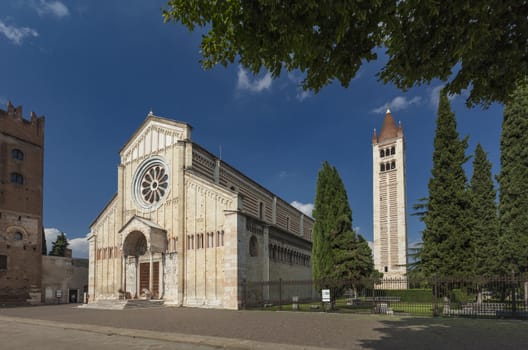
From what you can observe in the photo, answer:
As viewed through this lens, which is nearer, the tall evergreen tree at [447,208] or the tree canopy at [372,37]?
the tree canopy at [372,37]

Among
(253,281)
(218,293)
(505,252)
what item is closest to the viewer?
(505,252)

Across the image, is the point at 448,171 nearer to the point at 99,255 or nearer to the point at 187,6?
the point at 187,6

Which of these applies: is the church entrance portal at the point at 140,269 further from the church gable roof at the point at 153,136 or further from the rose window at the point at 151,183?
the church gable roof at the point at 153,136

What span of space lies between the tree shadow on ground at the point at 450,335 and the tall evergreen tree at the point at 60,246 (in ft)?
178

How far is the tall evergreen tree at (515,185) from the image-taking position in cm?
2097

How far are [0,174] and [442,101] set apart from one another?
36492 millimetres

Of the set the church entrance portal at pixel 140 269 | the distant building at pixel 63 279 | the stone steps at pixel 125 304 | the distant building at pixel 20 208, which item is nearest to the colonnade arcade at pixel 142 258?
the church entrance portal at pixel 140 269

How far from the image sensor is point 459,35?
4.95 metres

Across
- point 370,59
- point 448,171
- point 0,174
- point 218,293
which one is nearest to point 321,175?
point 448,171

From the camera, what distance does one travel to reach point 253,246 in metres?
27.6

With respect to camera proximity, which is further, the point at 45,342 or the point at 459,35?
the point at 45,342

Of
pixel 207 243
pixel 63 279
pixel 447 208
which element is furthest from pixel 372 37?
pixel 63 279

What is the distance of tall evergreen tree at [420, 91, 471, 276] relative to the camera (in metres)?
19.3

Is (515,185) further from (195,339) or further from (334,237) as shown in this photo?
(195,339)
